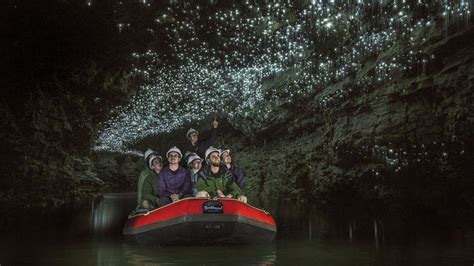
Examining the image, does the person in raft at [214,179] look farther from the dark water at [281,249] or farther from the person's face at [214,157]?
the dark water at [281,249]

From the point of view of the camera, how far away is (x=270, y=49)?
2073 cm

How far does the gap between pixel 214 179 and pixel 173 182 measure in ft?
3.11

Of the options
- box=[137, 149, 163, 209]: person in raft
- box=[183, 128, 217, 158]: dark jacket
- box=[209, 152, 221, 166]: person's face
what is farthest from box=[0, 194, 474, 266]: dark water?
box=[183, 128, 217, 158]: dark jacket

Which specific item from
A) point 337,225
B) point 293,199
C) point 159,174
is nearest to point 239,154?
point 293,199

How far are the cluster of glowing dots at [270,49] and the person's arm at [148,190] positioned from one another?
6935 mm

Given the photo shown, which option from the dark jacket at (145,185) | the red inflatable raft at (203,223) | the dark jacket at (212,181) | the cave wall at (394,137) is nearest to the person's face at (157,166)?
the dark jacket at (145,185)

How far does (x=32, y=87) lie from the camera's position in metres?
18.3

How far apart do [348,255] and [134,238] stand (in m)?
4.52

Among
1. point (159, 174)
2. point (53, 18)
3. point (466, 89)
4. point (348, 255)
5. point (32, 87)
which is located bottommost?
point (348, 255)

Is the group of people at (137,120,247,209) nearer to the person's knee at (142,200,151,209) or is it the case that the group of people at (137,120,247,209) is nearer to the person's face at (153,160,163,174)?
the person's knee at (142,200,151,209)

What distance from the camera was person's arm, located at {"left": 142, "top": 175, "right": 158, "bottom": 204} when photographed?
1012 centimetres

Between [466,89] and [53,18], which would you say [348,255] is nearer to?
[466,89]

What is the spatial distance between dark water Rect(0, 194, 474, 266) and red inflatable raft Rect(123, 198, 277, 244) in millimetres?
230

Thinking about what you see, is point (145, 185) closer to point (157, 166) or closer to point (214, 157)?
point (157, 166)
